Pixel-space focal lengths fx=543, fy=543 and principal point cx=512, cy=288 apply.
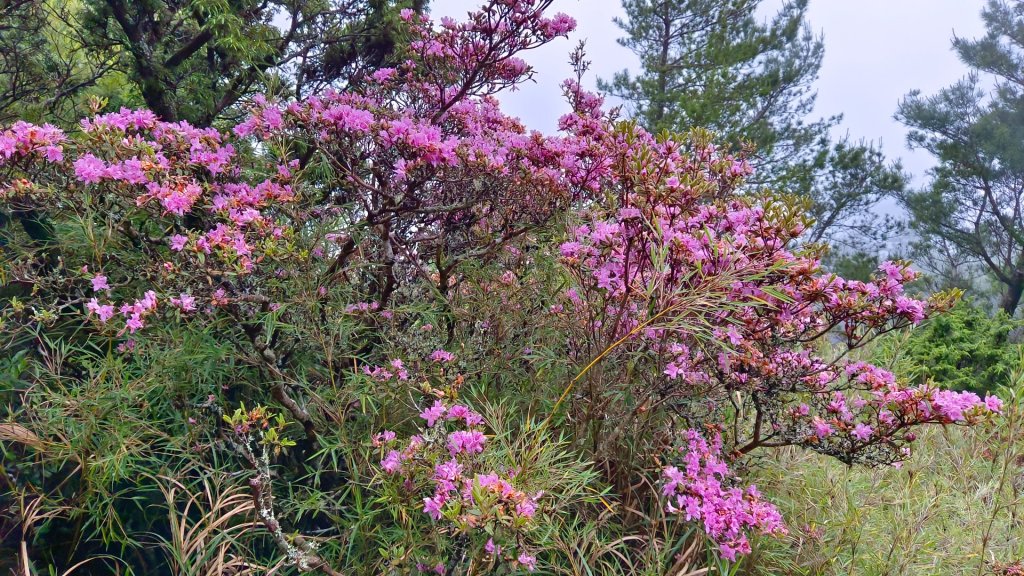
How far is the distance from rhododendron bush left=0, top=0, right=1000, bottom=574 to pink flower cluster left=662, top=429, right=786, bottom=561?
12mm

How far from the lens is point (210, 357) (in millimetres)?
1909

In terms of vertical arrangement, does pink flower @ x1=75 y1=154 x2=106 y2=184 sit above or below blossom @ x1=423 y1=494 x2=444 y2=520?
above

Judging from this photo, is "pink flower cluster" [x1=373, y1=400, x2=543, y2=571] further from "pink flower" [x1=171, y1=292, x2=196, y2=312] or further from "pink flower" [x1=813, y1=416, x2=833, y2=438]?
"pink flower" [x1=813, y1=416, x2=833, y2=438]

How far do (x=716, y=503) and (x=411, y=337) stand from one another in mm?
1182

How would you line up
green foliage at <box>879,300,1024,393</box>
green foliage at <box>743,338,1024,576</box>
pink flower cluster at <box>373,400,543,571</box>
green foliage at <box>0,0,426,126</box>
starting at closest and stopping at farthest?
pink flower cluster at <box>373,400,543,571</box> → green foliage at <box>743,338,1024,576</box> → green foliage at <box>0,0,426,126</box> → green foliage at <box>879,300,1024,393</box>

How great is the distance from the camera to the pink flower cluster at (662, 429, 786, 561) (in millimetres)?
1623

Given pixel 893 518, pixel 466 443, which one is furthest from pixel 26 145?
pixel 893 518

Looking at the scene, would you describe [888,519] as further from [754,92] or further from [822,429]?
[754,92]

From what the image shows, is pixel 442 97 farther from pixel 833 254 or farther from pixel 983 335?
pixel 833 254

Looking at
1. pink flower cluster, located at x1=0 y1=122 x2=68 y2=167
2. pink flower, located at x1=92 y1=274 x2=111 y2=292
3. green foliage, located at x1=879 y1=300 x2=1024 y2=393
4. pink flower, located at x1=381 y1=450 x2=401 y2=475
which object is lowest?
pink flower, located at x1=381 y1=450 x2=401 y2=475

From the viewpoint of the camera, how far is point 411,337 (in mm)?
2062

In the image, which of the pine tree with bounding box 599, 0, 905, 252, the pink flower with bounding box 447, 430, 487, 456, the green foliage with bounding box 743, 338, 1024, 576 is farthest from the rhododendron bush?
the pine tree with bounding box 599, 0, 905, 252

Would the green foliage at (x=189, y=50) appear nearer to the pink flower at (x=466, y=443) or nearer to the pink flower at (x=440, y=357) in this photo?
the pink flower at (x=440, y=357)

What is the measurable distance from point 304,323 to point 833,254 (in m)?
15.3
